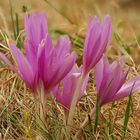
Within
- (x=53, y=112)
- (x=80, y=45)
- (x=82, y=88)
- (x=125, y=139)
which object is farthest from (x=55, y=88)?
(x=80, y=45)

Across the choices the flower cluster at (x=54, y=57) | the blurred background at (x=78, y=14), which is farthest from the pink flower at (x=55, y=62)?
the blurred background at (x=78, y=14)

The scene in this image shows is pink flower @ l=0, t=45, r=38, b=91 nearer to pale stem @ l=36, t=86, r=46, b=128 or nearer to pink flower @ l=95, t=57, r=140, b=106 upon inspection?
pale stem @ l=36, t=86, r=46, b=128

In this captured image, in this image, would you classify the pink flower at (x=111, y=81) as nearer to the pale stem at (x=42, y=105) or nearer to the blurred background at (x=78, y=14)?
the pale stem at (x=42, y=105)

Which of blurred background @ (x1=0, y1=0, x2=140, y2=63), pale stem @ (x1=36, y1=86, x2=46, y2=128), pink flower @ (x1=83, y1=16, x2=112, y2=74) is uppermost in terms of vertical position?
pink flower @ (x1=83, y1=16, x2=112, y2=74)

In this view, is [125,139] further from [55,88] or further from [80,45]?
[80,45]

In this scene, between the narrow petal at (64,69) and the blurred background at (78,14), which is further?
the blurred background at (78,14)

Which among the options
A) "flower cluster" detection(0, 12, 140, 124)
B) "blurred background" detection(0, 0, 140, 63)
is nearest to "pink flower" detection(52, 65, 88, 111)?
"flower cluster" detection(0, 12, 140, 124)
